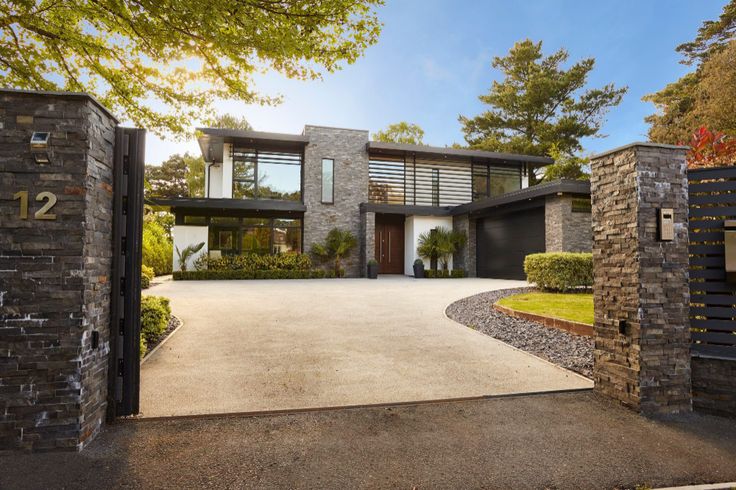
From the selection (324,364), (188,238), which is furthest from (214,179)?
(324,364)

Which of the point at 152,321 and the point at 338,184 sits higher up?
the point at 338,184

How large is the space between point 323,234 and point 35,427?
1524 cm

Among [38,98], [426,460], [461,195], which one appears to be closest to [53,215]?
[38,98]

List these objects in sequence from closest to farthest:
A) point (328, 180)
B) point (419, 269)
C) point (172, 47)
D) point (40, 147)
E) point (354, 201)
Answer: point (40, 147), point (172, 47), point (419, 269), point (328, 180), point (354, 201)

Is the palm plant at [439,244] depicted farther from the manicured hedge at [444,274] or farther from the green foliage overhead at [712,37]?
the green foliage overhead at [712,37]

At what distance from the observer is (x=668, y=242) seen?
3025mm

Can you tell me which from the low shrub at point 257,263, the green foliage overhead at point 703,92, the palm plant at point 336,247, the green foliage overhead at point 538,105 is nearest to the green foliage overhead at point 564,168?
the green foliage overhead at point 538,105

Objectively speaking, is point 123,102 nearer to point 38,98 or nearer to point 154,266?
point 38,98

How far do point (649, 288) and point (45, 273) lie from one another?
14.8 feet

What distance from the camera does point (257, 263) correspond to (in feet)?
52.2

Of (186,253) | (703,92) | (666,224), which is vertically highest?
(703,92)

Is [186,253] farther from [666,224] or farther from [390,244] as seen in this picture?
[666,224]

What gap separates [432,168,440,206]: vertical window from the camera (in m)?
19.2

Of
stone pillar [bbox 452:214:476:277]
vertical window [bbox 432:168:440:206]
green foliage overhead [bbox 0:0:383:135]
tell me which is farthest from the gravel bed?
vertical window [bbox 432:168:440:206]
